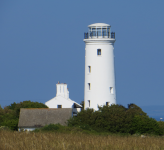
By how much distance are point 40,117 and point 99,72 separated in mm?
7425

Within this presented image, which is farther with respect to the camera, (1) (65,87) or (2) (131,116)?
(1) (65,87)

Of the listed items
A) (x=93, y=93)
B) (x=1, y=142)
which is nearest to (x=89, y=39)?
(x=93, y=93)

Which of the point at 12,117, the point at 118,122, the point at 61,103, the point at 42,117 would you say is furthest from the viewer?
the point at 61,103

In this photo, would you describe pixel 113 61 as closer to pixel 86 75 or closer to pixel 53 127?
pixel 86 75

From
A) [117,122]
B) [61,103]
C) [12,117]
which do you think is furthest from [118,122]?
[61,103]

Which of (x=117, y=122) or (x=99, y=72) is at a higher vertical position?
(x=99, y=72)

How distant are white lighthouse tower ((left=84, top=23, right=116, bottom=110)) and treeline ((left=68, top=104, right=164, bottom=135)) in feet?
16.5

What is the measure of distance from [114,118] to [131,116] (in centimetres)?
162

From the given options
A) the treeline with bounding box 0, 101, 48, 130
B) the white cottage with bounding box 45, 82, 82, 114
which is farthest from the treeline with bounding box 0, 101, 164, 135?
the white cottage with bounding box 45, 82, 82, 114

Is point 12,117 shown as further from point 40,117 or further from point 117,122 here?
point 117,122

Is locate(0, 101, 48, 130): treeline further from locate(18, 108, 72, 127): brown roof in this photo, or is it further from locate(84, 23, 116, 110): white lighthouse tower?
locate(84, 23, 116, 110): white lighthouse tower

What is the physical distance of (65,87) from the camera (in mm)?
56031

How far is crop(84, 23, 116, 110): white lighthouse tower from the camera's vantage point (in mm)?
42812

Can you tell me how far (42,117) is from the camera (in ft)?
134
